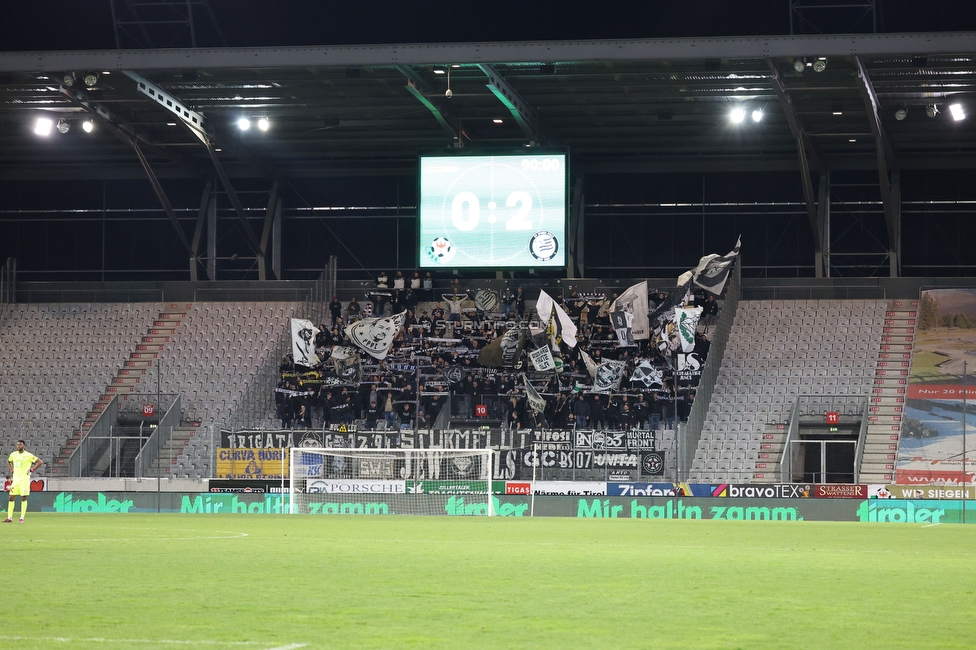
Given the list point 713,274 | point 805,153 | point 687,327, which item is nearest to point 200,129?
point 687,327

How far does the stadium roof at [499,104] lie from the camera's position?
36750 mm

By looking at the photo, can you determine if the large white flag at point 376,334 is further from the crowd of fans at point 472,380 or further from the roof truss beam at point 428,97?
the roof truss beam at point 428,97

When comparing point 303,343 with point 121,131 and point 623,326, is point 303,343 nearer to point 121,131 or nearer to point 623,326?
point 121,131

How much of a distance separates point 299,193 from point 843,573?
132 ft

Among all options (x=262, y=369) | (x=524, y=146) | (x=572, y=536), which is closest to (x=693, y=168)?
(x=524, y=146)

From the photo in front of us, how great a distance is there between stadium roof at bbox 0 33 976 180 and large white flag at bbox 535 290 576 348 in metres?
6.09

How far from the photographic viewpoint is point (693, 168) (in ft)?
158

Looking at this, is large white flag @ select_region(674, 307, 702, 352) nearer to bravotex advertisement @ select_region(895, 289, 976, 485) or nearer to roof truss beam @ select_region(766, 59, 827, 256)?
roof truss beam @ select_region(766, 59, 827, 256)

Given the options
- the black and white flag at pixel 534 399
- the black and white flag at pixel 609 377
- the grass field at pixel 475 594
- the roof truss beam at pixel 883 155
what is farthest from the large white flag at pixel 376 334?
the grass field at pixel 475 594

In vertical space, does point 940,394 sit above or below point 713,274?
below

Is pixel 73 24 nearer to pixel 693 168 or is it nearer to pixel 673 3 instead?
pixel 673 3

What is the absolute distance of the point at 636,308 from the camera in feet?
136

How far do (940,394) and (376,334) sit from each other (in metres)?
18.3

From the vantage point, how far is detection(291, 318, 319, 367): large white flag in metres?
41.6
